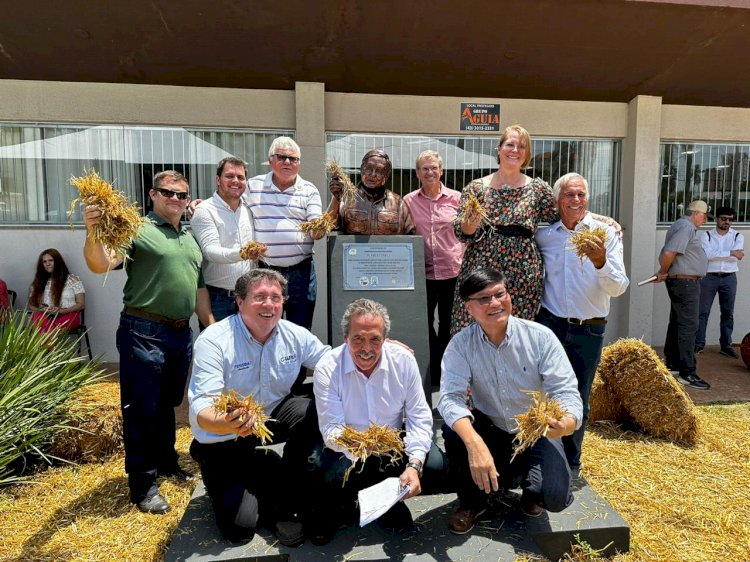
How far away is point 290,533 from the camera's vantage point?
272 cm

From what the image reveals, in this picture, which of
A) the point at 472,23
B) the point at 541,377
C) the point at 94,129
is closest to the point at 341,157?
the point at 472,23

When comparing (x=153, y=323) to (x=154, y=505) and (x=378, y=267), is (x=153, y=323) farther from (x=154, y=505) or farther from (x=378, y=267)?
(x=378, y=267)

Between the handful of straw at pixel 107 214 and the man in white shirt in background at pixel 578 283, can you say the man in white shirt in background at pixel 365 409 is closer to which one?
the man in white shirt in background at pixel 578 283

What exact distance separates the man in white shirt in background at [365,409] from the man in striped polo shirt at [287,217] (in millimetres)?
1135

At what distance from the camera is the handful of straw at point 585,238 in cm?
309

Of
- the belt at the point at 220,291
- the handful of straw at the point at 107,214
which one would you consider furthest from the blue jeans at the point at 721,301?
the handful of straw at the point at 107,214

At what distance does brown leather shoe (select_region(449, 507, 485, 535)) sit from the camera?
2809 mm

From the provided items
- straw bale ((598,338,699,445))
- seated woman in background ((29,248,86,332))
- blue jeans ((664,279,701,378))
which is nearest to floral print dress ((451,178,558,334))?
straw bale ((598,338,699,445))

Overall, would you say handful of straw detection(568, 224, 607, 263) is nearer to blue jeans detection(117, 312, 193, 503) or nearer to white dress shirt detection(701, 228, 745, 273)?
blue jeans detection(117, 312, 193, 503)

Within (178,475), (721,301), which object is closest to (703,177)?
(721,301)

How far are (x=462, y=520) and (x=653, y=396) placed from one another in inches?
99.0

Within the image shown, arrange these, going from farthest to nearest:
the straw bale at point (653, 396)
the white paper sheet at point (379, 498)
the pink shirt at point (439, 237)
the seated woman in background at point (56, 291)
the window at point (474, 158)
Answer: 1. the window at point (474, 158)
2. the seated woman in background at point (56, 291)
3. the straw bale at point (653, 396)
4. the pink shirt at point (439, 237)
5. the white paper sheet at point (379, 498)

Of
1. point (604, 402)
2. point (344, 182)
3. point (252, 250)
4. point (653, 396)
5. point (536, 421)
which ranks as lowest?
point (604, 402)

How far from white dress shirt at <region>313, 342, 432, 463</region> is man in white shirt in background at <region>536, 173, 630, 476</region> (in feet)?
3.82
